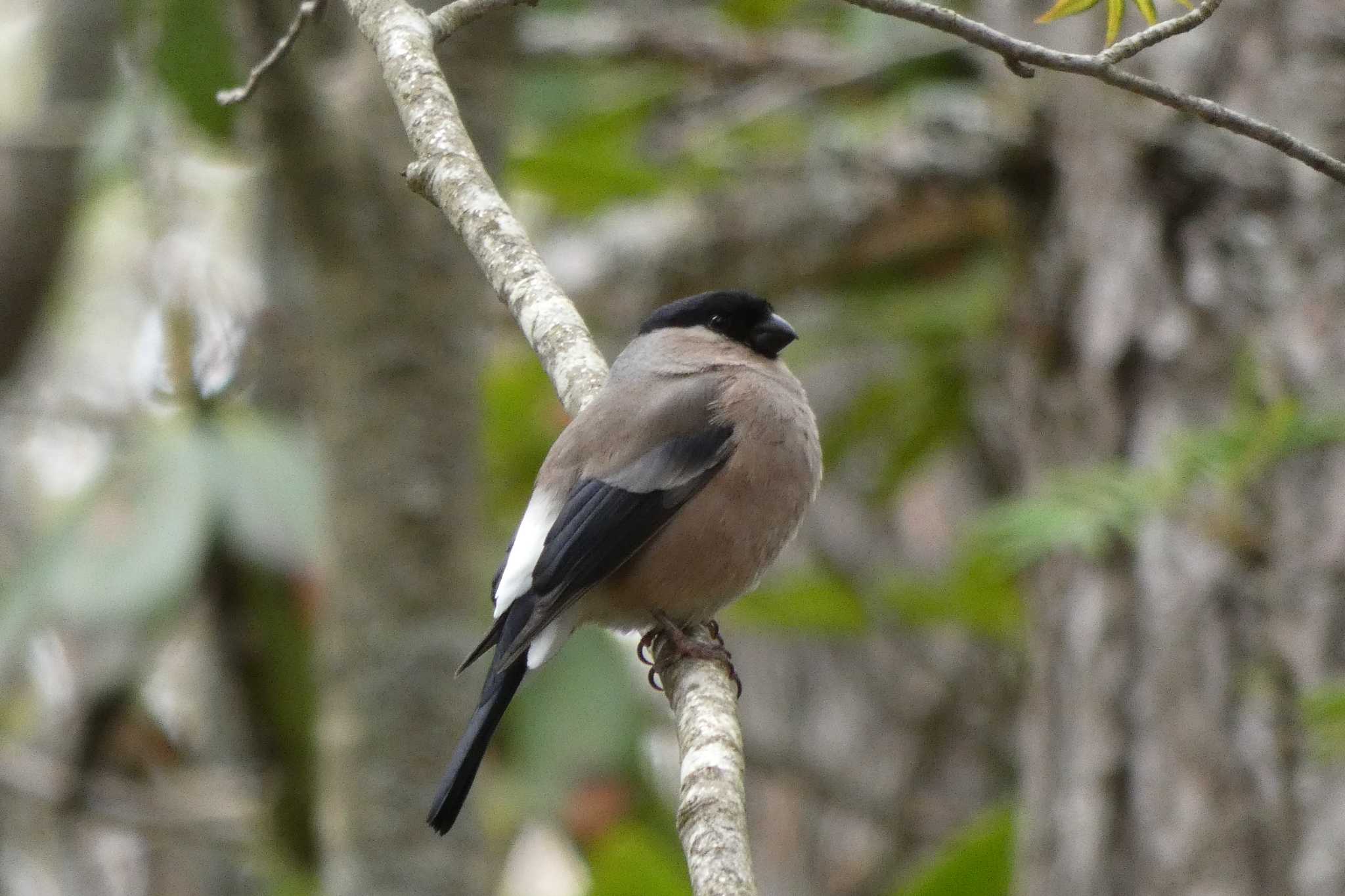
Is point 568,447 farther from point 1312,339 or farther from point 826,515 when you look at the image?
point 826,515

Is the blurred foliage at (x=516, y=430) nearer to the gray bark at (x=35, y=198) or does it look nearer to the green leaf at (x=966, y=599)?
the green leaf at (x=966, y=599)

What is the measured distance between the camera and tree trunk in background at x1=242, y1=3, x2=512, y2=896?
14.9 feet

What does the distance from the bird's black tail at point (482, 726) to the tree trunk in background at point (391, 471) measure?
1.56 metres

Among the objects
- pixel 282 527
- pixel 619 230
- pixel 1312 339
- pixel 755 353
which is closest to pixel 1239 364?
pixel 1312 339

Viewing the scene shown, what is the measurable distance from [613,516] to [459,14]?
1.11 meters

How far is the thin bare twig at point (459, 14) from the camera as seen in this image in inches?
100

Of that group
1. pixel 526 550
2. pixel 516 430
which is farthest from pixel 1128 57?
pixel 516 430

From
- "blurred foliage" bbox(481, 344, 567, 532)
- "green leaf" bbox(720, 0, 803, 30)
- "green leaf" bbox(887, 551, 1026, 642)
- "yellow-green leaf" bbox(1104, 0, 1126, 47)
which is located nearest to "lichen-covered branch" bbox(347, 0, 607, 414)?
"yellow-green leaf" bbox(1104, 0, 1126, 47)

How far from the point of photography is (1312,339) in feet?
13.7

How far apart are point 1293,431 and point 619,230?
2.87 metres

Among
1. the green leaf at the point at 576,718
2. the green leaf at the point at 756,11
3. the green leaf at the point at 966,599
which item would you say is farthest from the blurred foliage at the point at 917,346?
the green leaf at the point at 576,718

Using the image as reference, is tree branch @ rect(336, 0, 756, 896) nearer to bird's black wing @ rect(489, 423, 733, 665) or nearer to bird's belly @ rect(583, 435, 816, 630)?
bird's black wing @ rect(489, 423, 733, 665)

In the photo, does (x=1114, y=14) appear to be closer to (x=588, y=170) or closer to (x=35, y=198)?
(x=588, y=170)

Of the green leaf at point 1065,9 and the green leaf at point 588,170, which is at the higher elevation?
the green leaf at point 1065,9
